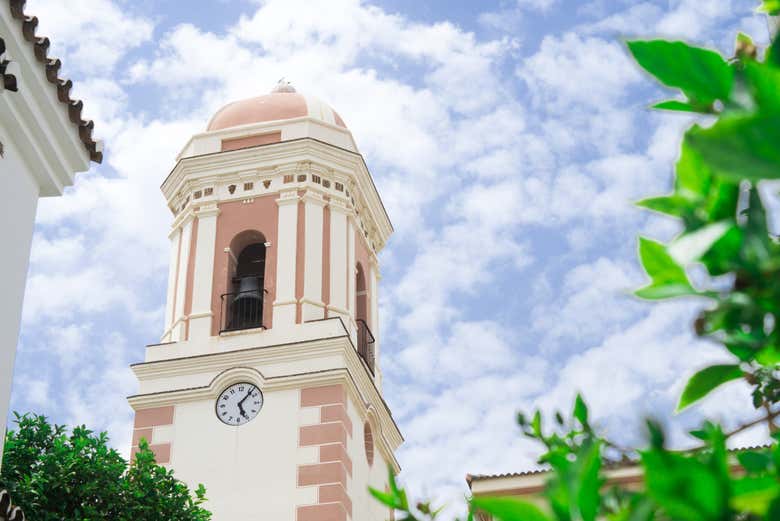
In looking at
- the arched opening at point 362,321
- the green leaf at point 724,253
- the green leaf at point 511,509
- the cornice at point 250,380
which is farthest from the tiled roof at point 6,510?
the arched opening at point 362,321

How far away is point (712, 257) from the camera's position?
1240mm

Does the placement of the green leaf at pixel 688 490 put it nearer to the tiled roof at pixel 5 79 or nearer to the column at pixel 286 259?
the tiled roof at pixel 5 79

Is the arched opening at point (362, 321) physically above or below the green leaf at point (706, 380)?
above

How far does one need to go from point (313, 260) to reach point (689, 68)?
54.2 ft

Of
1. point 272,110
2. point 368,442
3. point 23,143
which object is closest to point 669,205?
point 23,143

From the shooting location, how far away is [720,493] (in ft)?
3.52

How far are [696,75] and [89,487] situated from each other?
36.7 feet

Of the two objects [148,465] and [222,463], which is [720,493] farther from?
[222,463]

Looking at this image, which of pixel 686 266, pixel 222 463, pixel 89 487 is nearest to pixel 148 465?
pixel 89 487

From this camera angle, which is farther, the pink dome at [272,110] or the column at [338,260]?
the pink dome at [272,110]

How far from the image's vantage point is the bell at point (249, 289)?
1783 centimetres

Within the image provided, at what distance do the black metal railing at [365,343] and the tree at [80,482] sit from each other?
633 centimetres

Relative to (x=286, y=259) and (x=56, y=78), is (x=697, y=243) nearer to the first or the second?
(x=56, y=78)

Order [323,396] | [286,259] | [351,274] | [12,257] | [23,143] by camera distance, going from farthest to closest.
A: [351,274]
[286,259]
[323,396]
[23,143]
[12,257]
